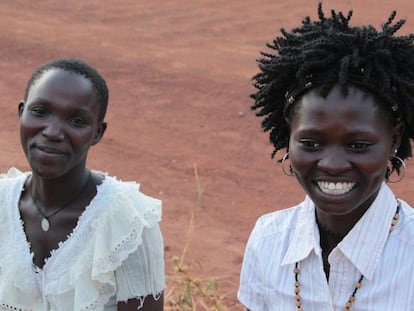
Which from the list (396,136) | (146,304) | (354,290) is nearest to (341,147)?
(396,136)

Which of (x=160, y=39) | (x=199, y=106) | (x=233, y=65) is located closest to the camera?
(x=199, y=106)

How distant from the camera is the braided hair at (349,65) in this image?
2.35m

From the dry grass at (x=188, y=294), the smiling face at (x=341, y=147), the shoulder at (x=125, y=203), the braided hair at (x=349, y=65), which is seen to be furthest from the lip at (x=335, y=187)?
the dry grass at (x=188, y=294)

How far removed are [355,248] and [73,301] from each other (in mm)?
1135

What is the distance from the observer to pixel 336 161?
2.35m

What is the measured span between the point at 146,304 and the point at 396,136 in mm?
1214

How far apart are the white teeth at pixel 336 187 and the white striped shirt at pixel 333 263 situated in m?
0.18

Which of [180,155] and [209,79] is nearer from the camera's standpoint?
[180,155]

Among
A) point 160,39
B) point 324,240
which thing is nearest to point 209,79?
point 160,39

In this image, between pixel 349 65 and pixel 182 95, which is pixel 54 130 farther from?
pixel 182 95

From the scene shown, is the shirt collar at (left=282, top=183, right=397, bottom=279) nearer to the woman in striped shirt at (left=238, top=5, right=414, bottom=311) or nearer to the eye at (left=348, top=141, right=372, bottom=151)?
the woman in striped shirt at (left=238, top=5, right=414, bottom=311)

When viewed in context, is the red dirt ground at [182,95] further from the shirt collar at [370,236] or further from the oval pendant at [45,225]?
the shirt collar at [370,236]

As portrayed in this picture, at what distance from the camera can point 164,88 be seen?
8922 mm

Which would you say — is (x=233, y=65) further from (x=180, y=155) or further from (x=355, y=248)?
(x=355, y=248)
